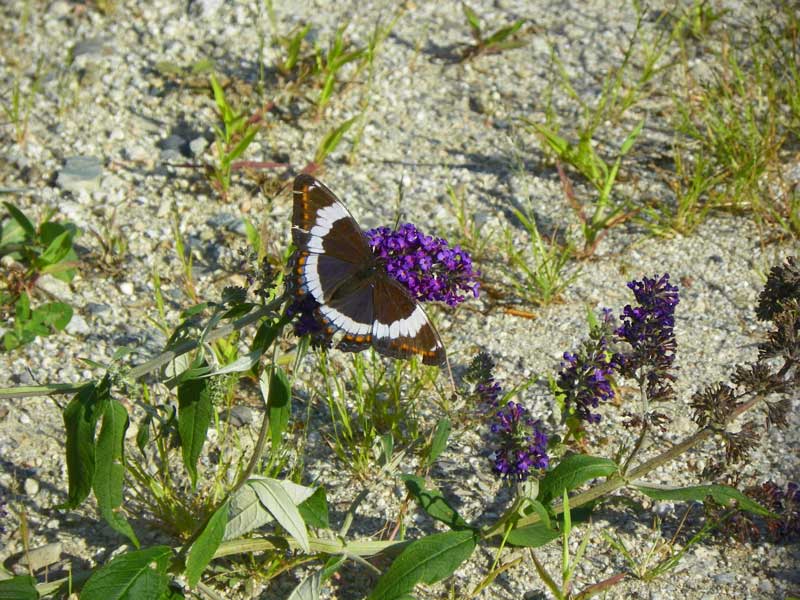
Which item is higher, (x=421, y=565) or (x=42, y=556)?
(x=421, y=565)


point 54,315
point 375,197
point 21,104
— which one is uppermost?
point 21,104

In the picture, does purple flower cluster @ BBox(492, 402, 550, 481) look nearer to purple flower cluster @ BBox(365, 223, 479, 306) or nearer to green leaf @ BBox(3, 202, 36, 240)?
purple flower cluster @ BBox(365, 223, 479, 306)

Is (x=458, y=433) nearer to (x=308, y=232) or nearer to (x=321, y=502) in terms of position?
(x=321, y=502)

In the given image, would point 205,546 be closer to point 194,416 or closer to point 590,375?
point 194,416

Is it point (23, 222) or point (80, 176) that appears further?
point (80, 176)

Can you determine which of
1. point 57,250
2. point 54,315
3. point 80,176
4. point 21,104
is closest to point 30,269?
point 57,250

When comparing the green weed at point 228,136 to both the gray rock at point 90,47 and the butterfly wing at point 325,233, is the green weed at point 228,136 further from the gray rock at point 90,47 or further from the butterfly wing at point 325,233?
the butterfly wing at point 325,233

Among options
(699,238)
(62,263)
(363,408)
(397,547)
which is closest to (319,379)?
(363,408)
